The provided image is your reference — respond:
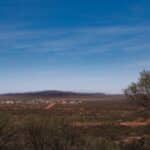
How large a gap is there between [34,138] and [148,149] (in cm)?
601

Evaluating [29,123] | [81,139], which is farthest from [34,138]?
[81,139]

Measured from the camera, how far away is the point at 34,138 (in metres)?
17.2

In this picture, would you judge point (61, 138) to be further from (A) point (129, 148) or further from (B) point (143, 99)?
(B) point (143, 99)

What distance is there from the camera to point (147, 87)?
19516 mm

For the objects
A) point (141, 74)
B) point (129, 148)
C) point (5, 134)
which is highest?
point (141, 74)

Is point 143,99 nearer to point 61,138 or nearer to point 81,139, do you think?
point 81,139

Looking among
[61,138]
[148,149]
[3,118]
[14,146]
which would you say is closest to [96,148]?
[61,138]

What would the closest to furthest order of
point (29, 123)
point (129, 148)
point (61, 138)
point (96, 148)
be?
point (96, 148) → point (61, 138) → point (29, 123) → point (129, 148)

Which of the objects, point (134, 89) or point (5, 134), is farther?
point (134, 89)

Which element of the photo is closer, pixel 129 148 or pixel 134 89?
pixel 129 148

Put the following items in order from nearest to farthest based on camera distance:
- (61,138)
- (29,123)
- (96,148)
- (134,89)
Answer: (96,148) < (61,138) < (29,123) < (134,89)

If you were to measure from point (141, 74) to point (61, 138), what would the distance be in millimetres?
6566

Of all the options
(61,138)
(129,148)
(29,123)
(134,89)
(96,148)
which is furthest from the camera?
(134,89)

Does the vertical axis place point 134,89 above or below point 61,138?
above
